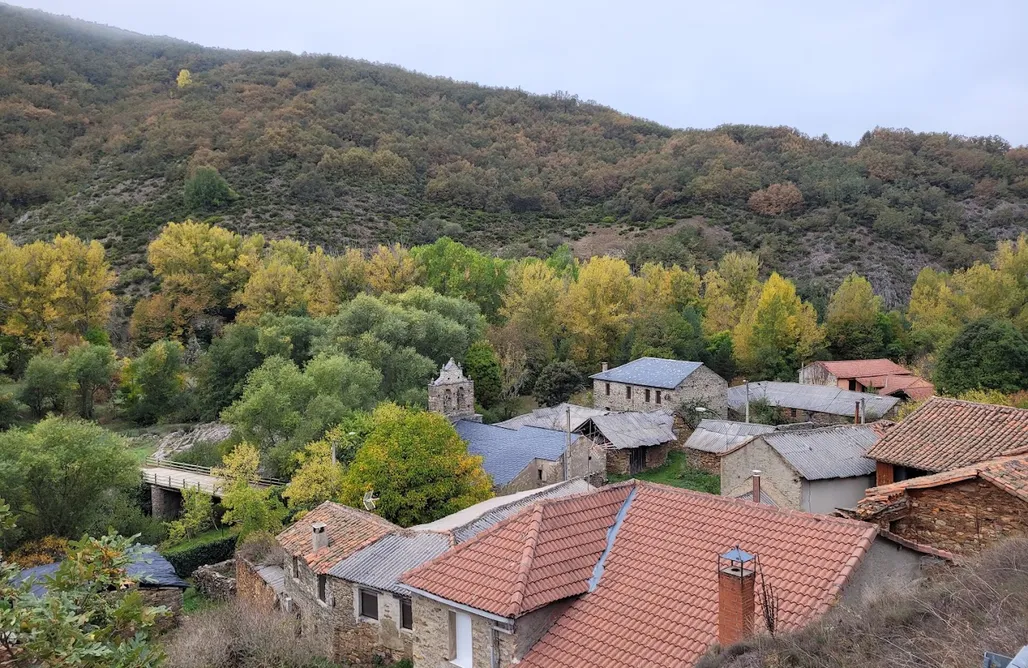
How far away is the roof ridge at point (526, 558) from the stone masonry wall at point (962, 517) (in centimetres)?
625

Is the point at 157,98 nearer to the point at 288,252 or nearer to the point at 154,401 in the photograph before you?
the point at 288,252

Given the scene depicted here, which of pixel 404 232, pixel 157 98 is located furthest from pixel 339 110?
pixel 404 232

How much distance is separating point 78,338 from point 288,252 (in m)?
15.6

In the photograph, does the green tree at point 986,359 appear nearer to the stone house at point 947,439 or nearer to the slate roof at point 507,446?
the slate roof at point 507,446

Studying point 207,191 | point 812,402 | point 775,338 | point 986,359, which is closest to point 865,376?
point 775,338

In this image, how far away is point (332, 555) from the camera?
59.3 ft

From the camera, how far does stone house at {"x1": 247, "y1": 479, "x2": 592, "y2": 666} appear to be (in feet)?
53.6

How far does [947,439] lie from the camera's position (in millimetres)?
16047

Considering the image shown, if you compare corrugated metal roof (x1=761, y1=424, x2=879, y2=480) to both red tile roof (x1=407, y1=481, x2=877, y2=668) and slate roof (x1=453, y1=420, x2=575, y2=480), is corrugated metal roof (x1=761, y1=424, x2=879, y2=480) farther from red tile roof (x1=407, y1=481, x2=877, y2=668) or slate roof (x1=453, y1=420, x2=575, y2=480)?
red tile roof (x1=407, y1=481, x2=877, y2=668)

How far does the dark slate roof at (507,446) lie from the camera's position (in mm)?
29266

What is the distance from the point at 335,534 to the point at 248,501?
9.53 m

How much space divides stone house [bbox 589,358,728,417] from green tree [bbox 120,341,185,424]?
25.0 metres

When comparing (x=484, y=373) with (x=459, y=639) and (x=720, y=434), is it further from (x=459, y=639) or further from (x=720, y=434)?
(x=459, y=639)

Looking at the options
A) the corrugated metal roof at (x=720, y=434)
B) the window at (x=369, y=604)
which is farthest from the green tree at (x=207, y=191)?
the window at (x=369, y=604)
